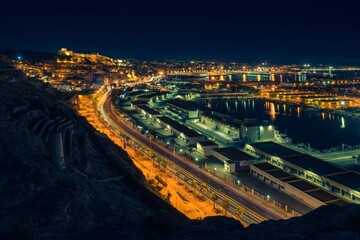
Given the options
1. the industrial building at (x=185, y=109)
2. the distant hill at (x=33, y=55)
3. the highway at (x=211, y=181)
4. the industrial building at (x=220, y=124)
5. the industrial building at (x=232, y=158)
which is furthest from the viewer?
the distant hill at (x=33, y=55)

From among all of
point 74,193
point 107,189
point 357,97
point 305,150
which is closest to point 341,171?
point 305,150

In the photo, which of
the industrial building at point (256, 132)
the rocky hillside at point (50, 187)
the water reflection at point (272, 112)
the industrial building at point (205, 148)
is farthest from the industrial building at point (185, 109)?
the rocky hillside at point (50, 187)

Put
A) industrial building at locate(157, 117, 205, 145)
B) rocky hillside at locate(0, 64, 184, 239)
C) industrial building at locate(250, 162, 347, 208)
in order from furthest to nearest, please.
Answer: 1. industrial building at locate(157, 117, 205, 145)
2. industrial building at locate(250, 162, 347, 208)
3. rocky hillside at locate(0, 64, 184, 239)

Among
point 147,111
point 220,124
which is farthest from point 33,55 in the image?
point 220,124

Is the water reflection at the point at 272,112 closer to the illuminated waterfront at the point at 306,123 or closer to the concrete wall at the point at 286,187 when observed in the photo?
the illuminated waterfront at the point at 306,123

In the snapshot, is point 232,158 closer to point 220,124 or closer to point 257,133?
point 257,133

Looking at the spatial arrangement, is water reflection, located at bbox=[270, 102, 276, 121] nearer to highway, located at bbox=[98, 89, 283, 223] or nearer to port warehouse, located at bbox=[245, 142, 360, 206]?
highway, located at bbox=[98, 89, 283, 223]

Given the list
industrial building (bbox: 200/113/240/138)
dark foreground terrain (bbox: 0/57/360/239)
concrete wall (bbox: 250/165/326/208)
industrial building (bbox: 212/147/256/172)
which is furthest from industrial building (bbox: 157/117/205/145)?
dark foreground terrain (bbox: 0/57/360/239)

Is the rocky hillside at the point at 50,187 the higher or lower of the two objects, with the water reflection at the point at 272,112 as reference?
higher
